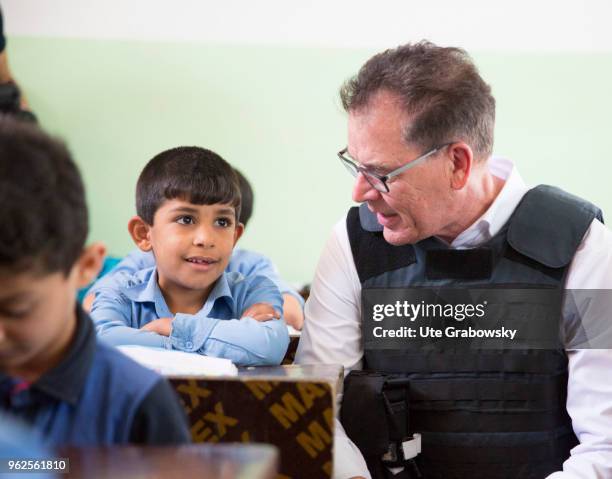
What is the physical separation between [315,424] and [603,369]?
31.1 inches

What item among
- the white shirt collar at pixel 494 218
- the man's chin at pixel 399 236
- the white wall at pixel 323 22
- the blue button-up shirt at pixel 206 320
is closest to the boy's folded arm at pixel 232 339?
the blue button-up shirt at pixel 206 320

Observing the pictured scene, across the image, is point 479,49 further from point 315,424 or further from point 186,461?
point 186,461

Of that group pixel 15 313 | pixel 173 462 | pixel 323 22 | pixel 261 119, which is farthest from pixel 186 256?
pixel 323 22

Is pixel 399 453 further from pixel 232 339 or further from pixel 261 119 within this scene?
pixel 261 119

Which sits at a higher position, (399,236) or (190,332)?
(399,236)

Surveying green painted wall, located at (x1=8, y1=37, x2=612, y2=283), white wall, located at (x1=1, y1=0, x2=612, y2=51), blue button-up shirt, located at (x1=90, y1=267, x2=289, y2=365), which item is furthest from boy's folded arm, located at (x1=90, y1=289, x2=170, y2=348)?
white wall, located at (x1=1, y1=0, x2=612, y2=51)

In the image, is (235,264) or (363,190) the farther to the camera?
(235,264)

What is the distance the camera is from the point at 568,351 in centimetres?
184

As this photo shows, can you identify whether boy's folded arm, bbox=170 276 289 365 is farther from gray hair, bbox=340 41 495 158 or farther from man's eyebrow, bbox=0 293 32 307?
man's eyebrow, bbox=0 293 32 307

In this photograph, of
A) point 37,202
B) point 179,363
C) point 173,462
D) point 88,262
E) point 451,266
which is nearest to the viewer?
point 173,462

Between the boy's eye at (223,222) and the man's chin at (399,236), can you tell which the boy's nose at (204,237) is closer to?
the boy's eye at (223,222)

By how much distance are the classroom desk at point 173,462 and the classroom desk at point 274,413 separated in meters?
0.37

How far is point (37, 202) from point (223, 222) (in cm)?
111

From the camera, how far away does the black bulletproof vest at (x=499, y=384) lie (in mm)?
1830
